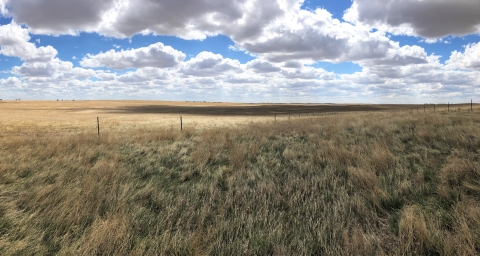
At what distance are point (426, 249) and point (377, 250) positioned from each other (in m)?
0.77

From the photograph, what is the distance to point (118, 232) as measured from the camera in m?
3.89

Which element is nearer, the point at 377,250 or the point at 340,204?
the point at 377,250

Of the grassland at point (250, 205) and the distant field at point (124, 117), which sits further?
the distant field at point (124, 117)

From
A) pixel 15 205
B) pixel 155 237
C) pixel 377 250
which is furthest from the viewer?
pixel 15 205

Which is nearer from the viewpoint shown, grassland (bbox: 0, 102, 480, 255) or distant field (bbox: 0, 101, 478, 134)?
grassland (bbox: 0, 102, 480, 255)

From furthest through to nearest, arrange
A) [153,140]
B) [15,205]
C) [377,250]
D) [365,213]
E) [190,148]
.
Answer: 1. [153,140]
2. [190,148]
3. [15,205]
4. [365,213]
5. [377,250]

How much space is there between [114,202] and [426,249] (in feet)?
18.3

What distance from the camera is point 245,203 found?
17.3ft

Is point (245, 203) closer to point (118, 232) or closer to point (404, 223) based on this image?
point (118, 232)

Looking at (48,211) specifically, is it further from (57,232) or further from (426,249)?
(426,249)

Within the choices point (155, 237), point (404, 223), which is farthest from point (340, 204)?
point (155, 237)

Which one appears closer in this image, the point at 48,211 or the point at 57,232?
the point at 57,232

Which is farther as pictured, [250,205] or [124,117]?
[124,117]

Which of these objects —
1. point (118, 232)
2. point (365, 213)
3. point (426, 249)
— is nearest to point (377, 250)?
point (426, 249)
